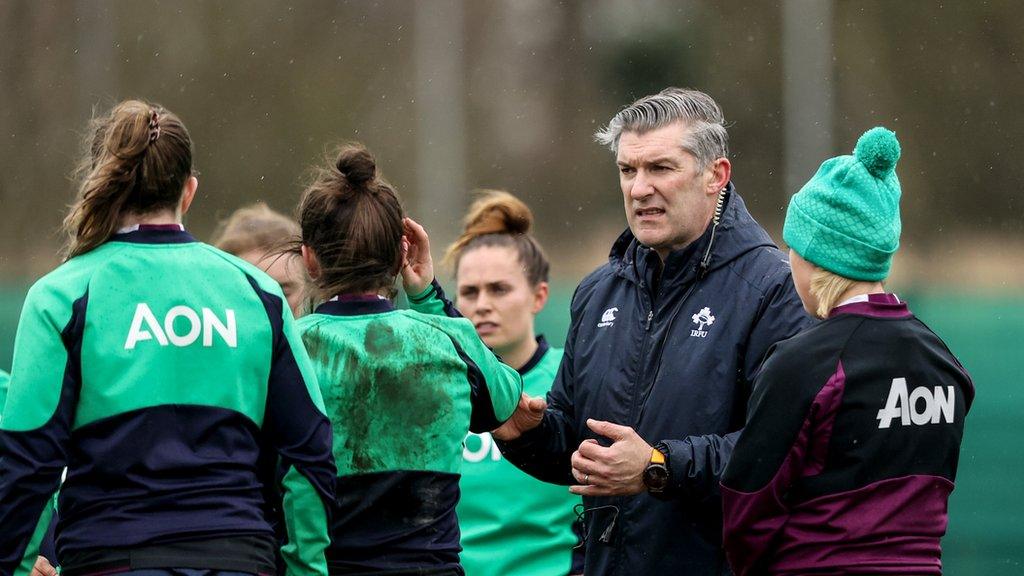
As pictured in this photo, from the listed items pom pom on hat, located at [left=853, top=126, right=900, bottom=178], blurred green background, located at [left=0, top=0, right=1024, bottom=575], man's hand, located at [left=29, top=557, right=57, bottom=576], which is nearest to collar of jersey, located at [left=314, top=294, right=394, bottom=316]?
pom pom on hat, located at [left=853, top=126, right=900, bottom=178]

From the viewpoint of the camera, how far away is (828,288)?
3125 millimetres

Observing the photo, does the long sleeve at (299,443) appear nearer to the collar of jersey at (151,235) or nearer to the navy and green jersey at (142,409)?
the navy and green jersey at (142,409)

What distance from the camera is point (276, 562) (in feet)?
10.6

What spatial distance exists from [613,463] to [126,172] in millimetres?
1375

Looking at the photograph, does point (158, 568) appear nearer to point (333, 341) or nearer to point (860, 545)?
point (333, 341)

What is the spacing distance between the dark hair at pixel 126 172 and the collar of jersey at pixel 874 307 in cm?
153

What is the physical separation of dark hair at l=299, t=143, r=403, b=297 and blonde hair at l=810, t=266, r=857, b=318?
1.05 meters

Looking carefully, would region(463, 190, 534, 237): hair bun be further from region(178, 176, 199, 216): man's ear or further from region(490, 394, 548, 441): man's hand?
region(178, 176, 199, 216): man's ear

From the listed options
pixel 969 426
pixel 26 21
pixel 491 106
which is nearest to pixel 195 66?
pixel 26 21

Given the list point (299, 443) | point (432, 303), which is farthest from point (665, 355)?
point (299, 443)

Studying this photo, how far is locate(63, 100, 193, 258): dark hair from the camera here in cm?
309

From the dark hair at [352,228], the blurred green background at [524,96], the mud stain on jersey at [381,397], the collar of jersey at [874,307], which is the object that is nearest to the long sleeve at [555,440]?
the mud stain on jersey at [381,397]

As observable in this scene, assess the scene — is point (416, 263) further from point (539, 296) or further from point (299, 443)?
point (539, 296)

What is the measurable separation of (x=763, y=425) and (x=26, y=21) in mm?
14892
